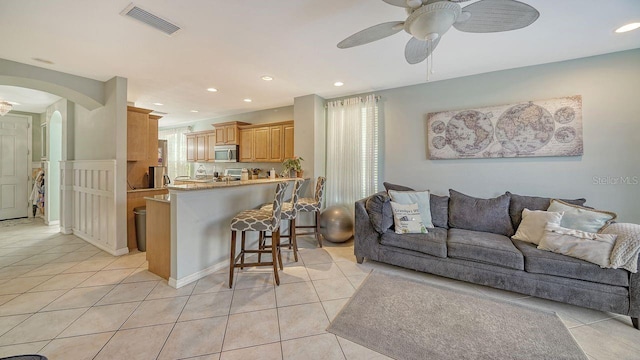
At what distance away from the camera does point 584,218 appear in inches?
92.3

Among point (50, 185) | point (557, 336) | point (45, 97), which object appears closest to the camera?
point (557, 336)

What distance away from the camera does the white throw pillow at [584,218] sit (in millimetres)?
2268

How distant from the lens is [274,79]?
3488 mm

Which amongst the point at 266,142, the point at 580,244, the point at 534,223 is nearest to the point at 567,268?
the point at 580,244

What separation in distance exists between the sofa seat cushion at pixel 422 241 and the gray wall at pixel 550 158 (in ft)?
3.59

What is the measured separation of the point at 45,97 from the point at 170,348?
18.3 feet

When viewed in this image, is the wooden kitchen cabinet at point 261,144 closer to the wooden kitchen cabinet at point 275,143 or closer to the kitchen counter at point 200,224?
the wooden kitchen cabinet at point 275,143

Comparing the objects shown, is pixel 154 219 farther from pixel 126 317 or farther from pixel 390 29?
pixel 390 29

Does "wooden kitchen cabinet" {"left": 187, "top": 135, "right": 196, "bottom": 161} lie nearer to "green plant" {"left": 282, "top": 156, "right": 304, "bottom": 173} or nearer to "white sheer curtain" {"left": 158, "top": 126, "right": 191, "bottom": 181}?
"white sheer curtain" {"left": 158, "top": 126, "right": 191, "bottom": 181}

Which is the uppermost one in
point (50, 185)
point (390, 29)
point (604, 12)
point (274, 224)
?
point (604, 12)

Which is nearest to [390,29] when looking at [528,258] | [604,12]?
[604,12]

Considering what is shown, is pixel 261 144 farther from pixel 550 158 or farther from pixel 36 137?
pixel 36 137

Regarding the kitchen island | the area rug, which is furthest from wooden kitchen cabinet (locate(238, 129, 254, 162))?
the area rug

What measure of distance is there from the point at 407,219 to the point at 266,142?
341 centimetres
